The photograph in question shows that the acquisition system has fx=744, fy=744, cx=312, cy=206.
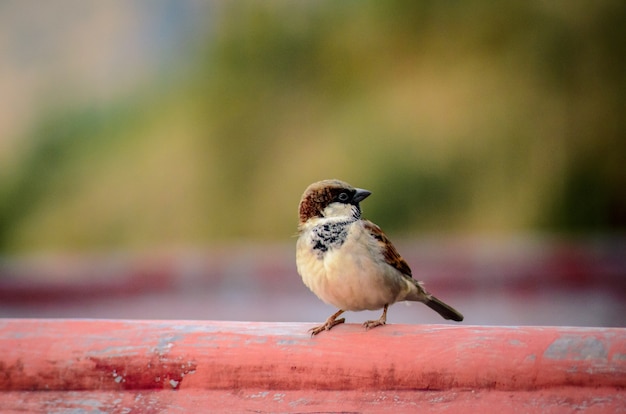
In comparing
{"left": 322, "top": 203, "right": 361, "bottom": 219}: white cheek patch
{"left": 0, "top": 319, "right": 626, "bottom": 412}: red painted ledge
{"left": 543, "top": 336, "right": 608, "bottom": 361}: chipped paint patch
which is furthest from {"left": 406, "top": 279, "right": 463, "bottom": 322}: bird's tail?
{"left": 543, "top": 336, "right": 608, "bottom": 361}: chipped paint patch

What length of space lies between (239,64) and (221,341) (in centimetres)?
487

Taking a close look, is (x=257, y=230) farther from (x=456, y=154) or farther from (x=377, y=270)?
(x=377, y=270)

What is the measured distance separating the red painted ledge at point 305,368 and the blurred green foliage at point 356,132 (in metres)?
3.95

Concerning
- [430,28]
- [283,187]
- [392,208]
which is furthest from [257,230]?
[430,28]

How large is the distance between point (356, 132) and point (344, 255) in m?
3.99

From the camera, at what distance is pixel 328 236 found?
137 cm

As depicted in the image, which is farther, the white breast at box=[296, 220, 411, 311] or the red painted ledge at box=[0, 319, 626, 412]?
the white breast at box=[296, 220, 411, 311]

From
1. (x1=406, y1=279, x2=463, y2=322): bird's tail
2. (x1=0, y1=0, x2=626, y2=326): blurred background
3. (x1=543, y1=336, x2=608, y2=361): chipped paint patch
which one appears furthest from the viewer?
(x1=0, y1=0, x2=626, y2=326): blurred background

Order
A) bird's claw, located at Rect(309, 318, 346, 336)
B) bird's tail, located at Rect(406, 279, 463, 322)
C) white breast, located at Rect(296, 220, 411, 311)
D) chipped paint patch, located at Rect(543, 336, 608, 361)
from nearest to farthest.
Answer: chipped paint patch, located at Rect(543, 336, 608, 361) < bird's claw, located at Rect(309, 318, 346, 336) < white breast, located at Rect(296, 220, 411, 311) < bird's tail, located at Rect(406, 279, 463, 322)

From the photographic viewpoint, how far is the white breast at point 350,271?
4.36 feet

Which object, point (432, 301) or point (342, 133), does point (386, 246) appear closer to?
point (432, 301)

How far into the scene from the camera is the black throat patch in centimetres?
135

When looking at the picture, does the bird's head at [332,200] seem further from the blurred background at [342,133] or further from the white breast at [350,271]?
the blurred background at [342,133]

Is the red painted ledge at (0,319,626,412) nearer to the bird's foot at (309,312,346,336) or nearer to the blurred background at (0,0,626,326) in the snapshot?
the bird's foot at (309,312,346,336)
